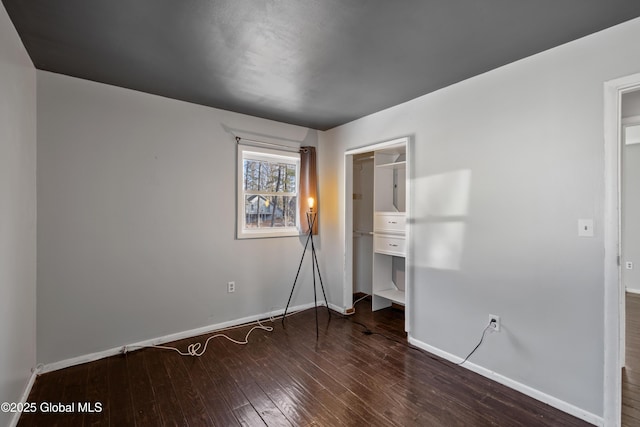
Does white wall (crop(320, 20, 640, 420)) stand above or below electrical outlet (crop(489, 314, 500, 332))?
above

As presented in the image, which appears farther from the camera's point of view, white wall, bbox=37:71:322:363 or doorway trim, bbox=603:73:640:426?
white wall, bbox=37:71:322:363

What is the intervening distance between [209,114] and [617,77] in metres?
3.37

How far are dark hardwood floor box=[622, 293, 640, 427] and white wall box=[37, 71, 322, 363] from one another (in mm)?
3232

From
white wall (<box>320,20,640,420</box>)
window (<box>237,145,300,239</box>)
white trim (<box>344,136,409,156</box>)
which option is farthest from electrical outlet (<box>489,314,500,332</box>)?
window (<box>237,145,300,239</box>)

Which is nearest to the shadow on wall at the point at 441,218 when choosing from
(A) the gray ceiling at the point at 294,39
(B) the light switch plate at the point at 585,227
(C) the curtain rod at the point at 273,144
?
(B) the light switch plate at the point at 585,227

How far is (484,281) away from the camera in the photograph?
8.04 ft

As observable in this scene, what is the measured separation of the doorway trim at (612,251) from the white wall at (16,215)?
349 cm

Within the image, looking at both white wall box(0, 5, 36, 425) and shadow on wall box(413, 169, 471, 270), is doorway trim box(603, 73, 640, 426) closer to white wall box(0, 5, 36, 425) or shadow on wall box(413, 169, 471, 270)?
shadow on wall box(413, 169, 471, 270)

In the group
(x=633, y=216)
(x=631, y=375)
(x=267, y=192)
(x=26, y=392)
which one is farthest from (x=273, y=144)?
(x=633, y=216)

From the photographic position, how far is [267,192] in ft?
12.5

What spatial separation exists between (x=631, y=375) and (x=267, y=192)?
382cm

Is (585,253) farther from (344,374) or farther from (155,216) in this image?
(155,216)

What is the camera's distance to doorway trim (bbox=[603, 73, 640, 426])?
5.93 ft

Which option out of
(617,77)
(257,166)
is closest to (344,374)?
(257,166)
